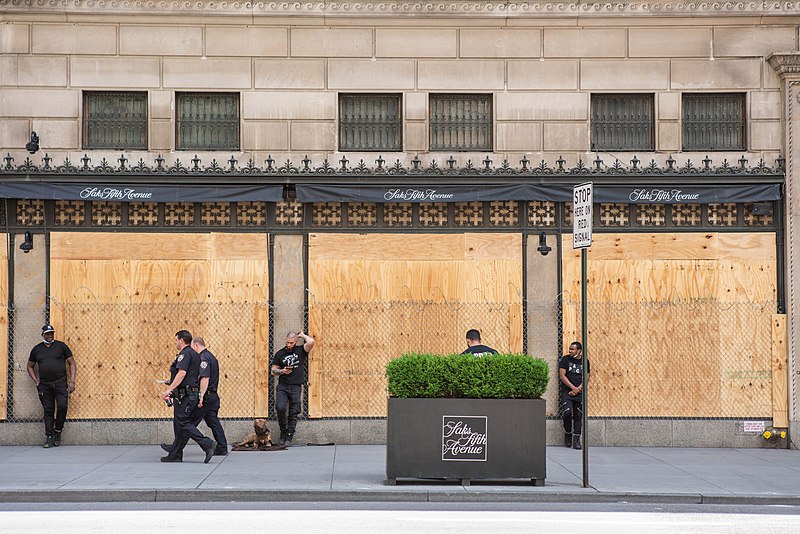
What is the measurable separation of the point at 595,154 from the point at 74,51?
846cm

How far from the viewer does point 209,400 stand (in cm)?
1495

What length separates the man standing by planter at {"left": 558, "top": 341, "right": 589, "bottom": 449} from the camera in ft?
53.8

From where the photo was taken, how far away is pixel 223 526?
9969mm

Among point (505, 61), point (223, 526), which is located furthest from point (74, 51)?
point (223, 526)

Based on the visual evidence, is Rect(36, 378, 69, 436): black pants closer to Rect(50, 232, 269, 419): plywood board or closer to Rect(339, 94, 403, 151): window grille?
Rect(50, 232, 269, 419): plywood board

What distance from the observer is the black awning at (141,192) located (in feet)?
53.8

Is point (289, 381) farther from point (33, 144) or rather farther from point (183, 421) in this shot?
point (33, 144)

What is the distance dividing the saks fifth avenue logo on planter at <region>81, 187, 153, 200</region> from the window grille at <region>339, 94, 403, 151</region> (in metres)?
3.19

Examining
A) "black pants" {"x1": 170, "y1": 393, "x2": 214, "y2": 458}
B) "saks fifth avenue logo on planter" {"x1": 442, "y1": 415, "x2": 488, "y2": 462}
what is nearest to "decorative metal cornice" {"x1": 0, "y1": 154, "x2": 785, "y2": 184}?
"black pants" {"x1": 170, "y1": 393, "x2": 214, "y2": 458}

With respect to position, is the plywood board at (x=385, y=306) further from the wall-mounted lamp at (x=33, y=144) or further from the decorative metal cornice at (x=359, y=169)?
the wall-mounted lamp at (x=33, y=144)

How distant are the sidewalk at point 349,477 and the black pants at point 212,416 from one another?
1.01ft

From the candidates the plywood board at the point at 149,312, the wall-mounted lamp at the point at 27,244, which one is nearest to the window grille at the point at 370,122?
the plywood board at the point at 149,312

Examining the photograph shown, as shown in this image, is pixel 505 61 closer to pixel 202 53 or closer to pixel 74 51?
pixel 202 53

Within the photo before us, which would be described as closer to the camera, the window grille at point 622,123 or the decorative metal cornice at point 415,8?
the decorative metal cornice at point 415,8
